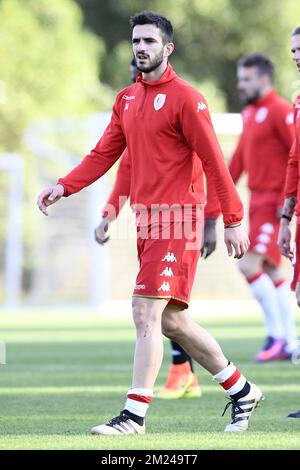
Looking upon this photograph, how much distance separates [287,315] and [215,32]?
2075cm

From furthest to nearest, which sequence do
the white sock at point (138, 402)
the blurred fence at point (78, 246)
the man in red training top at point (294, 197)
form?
1. the blurred fence at point (78, 246)
2. the man in red training top at point (294, 197)
3. the white sock at point (138, 402)

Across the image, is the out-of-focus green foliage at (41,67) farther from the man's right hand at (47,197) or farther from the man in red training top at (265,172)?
the man's right hand at (47,197)

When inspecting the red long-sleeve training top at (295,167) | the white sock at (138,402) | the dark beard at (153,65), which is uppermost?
the dark beard at (153,65)

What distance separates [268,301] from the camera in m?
11.5

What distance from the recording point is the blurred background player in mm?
7719

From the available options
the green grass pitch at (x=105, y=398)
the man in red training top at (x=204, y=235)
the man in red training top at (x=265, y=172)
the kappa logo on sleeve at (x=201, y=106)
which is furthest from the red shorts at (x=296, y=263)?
the man in red training top at (x=265, y=172)

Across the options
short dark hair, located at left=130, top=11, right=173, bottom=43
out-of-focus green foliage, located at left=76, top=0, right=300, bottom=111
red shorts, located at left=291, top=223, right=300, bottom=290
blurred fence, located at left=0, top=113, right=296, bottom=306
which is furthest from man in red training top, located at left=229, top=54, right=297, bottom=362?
out-of-focus green foliage, located at left=76, top=0, right=300, bottom=111

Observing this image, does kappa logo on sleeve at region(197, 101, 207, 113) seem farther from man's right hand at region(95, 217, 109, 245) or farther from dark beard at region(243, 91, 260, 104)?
dark beard at region(243, 91, 260, 104)

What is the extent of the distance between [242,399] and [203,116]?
1563 millimetres

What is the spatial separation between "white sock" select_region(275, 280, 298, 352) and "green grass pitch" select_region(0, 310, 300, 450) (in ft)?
1.40

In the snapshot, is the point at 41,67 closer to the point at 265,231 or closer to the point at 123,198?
the point at 265,231

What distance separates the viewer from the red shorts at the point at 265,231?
441 inches

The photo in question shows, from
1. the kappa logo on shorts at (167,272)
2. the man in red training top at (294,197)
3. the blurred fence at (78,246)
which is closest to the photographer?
the kappa logo on shorts at (167,272)

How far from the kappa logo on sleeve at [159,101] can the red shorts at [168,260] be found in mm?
628
